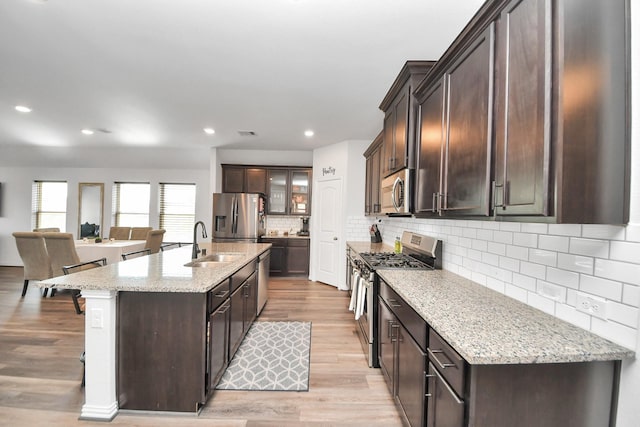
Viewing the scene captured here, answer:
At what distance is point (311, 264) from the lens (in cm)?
561

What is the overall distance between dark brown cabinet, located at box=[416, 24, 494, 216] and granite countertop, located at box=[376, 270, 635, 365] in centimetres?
48

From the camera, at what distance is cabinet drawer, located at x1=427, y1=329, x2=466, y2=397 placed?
1012mm

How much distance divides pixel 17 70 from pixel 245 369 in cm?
356

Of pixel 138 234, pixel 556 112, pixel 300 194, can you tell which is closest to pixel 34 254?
pixel 138 234

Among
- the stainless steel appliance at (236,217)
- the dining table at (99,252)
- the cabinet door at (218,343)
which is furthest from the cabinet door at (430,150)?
the dining table at (99,252)

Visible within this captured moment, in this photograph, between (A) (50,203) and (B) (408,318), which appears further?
(A) (50,203)

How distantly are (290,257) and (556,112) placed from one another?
207 inches

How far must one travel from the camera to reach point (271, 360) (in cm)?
249

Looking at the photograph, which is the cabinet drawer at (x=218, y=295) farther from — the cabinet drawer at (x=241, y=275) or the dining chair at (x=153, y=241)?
→ the dining chair at (x=153, y=241)

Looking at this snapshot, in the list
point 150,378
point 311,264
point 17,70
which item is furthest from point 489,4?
Result: point 311,264

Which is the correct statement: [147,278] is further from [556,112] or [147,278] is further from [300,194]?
[300,194]

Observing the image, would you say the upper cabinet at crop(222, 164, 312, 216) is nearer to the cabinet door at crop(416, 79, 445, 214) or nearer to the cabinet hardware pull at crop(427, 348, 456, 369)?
the cabinet door at crop(416, 79, 445, 214)

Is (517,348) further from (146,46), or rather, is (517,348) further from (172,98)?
(172,98)

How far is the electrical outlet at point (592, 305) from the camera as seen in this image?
105 centimetres
